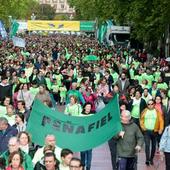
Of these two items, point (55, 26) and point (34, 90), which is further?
point (55, 26)

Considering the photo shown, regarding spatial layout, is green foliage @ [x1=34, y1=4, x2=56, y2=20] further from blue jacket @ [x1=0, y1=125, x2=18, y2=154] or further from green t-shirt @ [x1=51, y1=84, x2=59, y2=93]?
blue jacket @ [x1=0, y1=125, x2=18, y2=154]

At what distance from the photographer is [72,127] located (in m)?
11.3

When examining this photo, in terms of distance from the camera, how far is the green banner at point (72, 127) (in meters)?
11.2

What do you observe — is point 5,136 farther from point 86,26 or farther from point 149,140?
point 86,26

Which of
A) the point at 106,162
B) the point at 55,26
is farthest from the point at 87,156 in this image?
the point at 55,26

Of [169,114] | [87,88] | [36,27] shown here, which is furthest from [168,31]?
[36,27]

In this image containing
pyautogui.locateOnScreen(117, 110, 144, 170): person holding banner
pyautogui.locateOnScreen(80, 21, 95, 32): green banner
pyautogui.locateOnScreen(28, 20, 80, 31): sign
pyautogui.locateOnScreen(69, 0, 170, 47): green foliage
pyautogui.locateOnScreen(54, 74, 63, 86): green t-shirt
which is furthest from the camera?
pyautogui.locateOnScreen(28, 20, 80, 31): sign

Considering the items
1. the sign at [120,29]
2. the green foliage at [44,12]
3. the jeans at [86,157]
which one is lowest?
the jeans at [86,157]

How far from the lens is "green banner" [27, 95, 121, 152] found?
11188 millimetres

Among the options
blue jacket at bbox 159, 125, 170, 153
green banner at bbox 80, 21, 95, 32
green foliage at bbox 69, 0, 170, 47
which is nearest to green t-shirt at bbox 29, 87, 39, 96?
blue jacket at bbox 159, 125, 170, 153

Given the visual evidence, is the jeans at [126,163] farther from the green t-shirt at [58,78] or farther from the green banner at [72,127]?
the green t-shirt at [58,78]

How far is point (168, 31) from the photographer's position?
45438 millimetres

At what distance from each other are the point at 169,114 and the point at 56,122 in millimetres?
3608

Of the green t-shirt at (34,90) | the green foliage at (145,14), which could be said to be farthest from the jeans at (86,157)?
the green foliage at (145,14)
